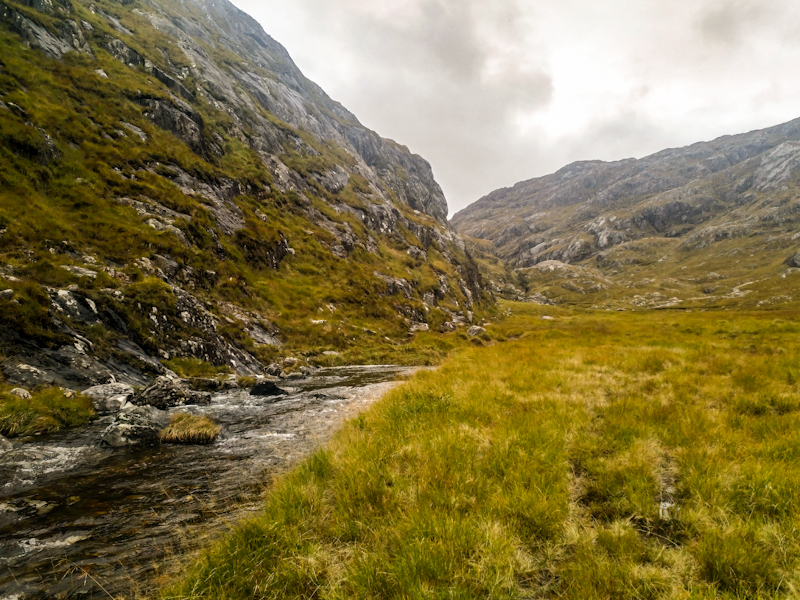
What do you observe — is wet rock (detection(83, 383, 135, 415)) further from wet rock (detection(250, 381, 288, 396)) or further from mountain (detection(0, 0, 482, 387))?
wet rock (detection(250, 381, 288, 396))

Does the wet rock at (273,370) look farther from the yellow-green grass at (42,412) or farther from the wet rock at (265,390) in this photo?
the yellow-green grass at (42,412)

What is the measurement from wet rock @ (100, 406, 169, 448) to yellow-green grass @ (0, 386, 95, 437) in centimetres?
196

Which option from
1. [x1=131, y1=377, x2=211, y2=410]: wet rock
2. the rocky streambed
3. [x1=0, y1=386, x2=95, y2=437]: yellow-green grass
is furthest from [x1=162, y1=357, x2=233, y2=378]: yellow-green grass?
the rocky streambed

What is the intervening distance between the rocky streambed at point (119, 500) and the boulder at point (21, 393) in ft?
7.87

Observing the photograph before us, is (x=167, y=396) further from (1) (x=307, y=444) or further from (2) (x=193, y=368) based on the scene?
(1) (x=307, y=444)

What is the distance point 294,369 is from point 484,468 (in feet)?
93.5

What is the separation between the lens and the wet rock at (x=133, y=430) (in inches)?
460

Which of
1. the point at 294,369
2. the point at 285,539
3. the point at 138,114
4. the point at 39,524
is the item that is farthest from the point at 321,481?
the point at 138,114

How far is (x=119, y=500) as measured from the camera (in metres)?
7.94

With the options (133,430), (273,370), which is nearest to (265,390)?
(273,370)

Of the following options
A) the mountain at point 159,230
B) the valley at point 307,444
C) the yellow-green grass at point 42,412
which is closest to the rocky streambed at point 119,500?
the valley at point 307,444

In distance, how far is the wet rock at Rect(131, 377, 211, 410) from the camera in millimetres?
16359

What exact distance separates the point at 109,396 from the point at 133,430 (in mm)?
5022

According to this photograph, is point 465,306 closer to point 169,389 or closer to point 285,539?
point 169,389
